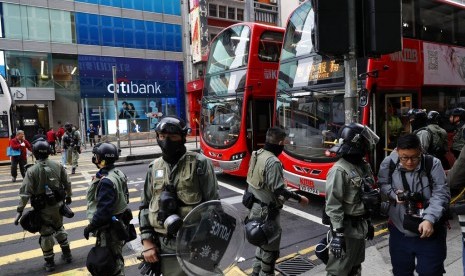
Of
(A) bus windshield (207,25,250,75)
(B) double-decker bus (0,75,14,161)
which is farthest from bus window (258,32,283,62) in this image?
(B) double-decker bus (0,75,14,161)

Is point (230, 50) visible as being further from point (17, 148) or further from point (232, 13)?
point (232, 13)

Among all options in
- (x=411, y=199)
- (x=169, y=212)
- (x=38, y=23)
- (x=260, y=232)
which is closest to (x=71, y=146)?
(x=260, y=232)

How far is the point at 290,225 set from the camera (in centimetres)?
656

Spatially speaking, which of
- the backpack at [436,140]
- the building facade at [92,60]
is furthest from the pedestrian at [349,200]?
the building facade at [92,60]

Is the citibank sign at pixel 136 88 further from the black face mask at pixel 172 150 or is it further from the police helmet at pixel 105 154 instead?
the black face mask at pixel 172 150

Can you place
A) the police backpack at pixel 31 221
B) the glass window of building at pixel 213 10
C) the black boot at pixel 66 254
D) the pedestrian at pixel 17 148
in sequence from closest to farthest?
the police backpack at pixel 31 221 → the black boot at pixel 66 254 → the pedestrian at pixel 17 148 → the glass window of building at pixel 213 10

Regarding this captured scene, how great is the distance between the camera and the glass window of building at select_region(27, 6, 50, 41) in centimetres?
2675

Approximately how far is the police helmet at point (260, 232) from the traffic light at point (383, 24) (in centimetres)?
220

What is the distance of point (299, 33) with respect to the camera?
8.02 m

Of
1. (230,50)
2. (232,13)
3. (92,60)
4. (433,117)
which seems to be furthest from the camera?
(232,13)

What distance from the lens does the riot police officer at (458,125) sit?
6703mm

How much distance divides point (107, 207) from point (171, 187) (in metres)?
1.17

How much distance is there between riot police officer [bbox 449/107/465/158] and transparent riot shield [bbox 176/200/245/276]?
5.53m

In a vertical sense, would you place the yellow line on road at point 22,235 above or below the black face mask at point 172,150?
below
